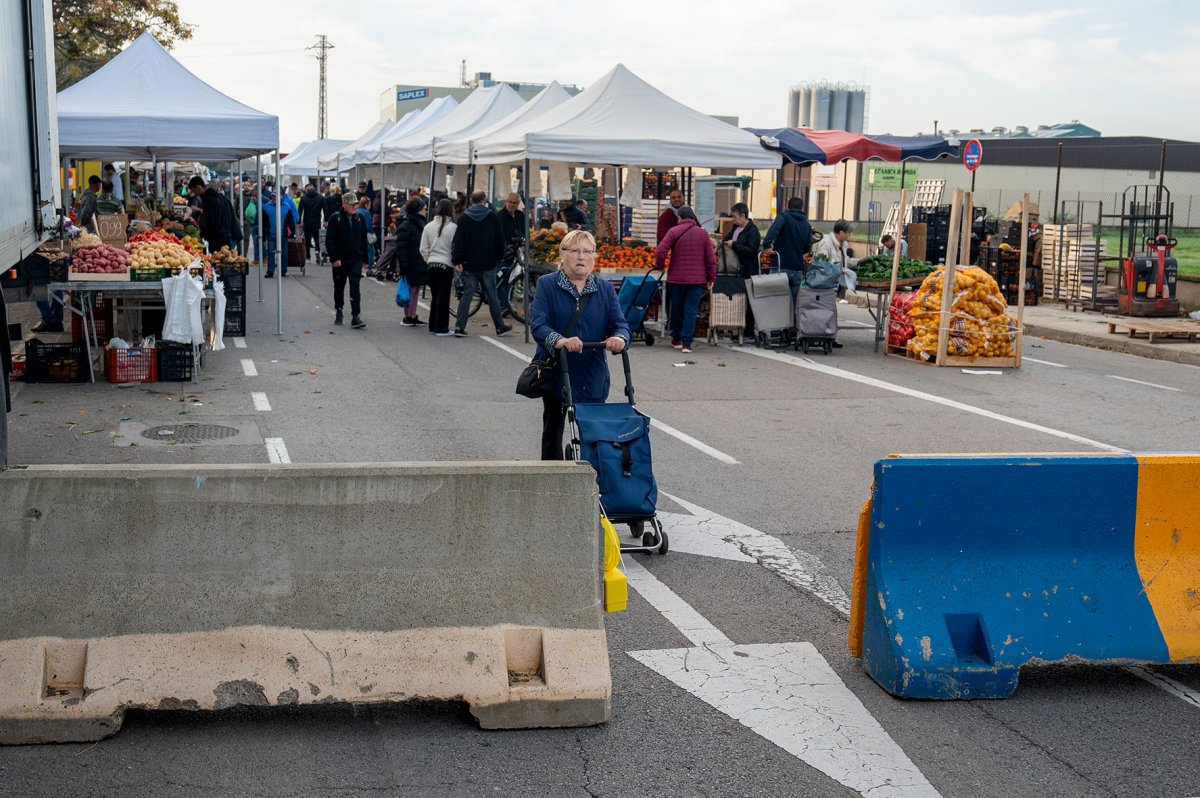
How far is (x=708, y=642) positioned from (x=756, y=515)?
103 inches

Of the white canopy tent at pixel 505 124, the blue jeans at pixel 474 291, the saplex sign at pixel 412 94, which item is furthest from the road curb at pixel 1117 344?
the saplex sign at pixel 412 94

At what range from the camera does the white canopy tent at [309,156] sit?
46.0 metres

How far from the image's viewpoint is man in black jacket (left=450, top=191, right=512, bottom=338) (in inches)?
741

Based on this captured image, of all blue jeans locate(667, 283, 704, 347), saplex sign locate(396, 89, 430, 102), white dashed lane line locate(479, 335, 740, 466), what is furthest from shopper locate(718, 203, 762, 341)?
saplex sign locate(396, 89, 430, 102)

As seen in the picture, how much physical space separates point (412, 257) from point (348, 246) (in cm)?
133

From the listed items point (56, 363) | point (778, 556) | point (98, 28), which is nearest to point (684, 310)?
point (56, 363)

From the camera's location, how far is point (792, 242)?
1836 centimetres

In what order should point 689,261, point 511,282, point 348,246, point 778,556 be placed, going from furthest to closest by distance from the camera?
1. point 511,282
2. point 348,246
3. point 689,261
4. point 778,556

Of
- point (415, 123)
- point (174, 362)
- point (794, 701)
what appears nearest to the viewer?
point (794, 701)

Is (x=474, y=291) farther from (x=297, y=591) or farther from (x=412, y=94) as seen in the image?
(x=412, y=94)

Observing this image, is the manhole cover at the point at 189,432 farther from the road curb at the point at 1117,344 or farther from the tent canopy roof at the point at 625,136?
the road curb at the point at 1117,344

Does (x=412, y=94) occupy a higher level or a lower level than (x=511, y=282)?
higher

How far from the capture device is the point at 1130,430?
1234cm

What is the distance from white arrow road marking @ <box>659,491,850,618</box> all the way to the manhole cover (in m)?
4.25
